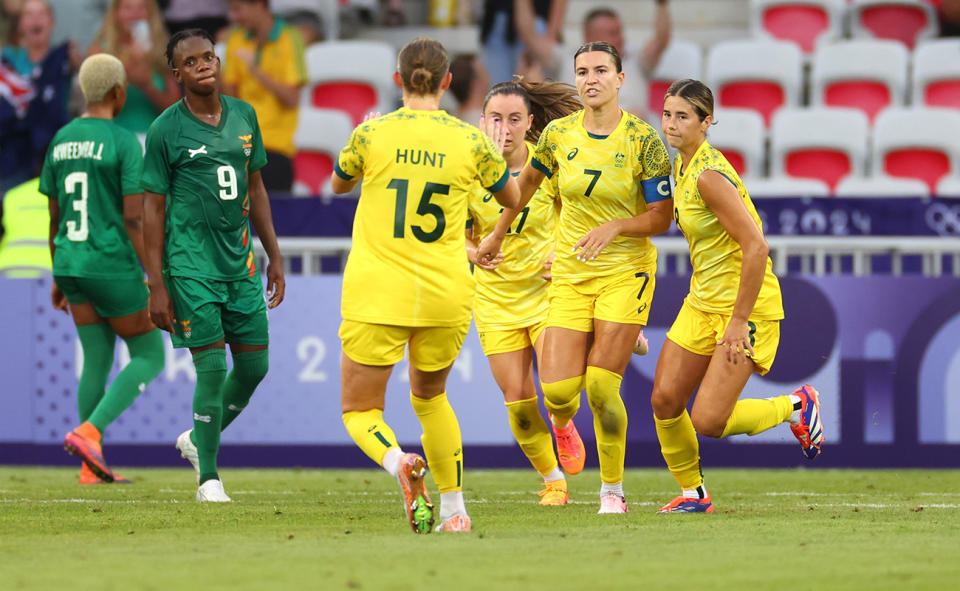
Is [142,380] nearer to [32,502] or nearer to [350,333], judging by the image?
[32,502]

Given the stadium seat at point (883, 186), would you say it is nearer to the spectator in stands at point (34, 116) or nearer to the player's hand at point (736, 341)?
the player's hand at point (736, 341)

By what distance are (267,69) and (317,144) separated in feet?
3.26

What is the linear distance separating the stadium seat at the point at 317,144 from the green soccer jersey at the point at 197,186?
24.4 feet

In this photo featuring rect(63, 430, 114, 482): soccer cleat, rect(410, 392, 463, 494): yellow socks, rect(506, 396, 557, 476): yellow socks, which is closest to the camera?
rect(410, 392, 463, 494): yellow socks

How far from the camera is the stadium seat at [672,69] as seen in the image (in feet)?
50.0

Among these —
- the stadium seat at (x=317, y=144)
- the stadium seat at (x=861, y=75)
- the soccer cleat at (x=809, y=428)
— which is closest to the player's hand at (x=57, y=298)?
the soccer cleat at (x=809, y=428)

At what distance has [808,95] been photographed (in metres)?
16.0

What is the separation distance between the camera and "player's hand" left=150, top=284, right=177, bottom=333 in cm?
712

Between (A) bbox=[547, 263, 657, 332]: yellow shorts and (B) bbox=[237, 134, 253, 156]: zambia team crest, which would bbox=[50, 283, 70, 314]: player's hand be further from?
(A) bbox=[547, 263, 657, 332]: yellow shorts

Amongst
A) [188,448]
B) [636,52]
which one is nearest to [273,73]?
[636,52]

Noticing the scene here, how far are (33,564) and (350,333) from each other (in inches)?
59.1

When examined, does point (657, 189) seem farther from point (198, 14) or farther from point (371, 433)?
point (198, 14)

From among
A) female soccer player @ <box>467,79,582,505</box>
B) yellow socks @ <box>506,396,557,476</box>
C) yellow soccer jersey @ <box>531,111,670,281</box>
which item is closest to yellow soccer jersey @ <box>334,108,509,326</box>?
yellow soccer jersey @ <box>531,111,670,281</box>

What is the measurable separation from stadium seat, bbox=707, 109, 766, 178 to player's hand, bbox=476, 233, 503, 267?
7.56 metres
